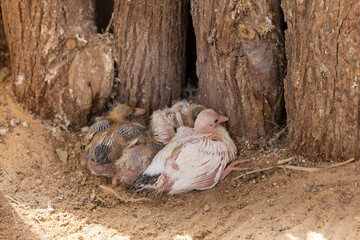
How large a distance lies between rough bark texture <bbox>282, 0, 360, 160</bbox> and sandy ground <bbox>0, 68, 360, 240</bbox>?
0.19 meters

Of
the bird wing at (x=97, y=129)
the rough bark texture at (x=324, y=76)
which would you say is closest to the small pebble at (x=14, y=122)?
the bird wing at (x=97, y=129)

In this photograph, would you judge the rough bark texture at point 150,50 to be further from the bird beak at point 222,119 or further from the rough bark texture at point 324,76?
the rough bark texture at point 324,76

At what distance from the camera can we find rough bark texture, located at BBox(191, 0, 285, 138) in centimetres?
347

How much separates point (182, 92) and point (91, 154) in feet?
4.06

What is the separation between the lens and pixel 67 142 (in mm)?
4359

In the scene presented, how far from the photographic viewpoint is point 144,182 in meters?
3.61

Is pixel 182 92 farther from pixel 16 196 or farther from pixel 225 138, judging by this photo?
pixel 16 196

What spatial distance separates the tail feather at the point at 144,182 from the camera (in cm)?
357

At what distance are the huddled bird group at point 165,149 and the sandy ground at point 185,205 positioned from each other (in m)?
0.14

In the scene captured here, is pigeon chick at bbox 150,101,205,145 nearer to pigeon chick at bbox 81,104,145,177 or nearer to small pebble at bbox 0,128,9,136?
pigeon chick at bbox 81,104,145,177

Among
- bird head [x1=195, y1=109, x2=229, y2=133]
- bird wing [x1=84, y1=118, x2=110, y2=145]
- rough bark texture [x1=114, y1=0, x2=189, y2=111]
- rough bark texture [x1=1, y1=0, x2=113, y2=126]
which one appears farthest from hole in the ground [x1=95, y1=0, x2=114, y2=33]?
bird head [x1=195, y1=109, x2=229, y2=133]

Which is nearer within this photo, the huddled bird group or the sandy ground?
the sandy ground

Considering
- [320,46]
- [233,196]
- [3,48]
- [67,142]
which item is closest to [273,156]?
[233,196]

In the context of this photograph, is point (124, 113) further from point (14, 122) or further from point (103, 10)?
point (103, 10)
